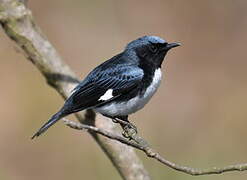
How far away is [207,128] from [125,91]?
3339mm

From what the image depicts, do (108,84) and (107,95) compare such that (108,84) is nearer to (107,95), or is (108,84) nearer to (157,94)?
(107,95)

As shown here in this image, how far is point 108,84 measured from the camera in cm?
455

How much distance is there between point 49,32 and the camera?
8.77 metres

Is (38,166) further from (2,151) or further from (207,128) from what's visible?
(207,128)

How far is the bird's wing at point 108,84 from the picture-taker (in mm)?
4367

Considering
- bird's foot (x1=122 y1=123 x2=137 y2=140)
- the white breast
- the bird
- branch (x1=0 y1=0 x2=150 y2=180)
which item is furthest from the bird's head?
bird's foot (x1=122 y1=123 x2=137 y2=140)

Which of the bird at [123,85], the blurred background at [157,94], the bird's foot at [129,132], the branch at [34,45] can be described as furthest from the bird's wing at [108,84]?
the blurred background at [157,94]

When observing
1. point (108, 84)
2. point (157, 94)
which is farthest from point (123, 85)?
point (157, 94)

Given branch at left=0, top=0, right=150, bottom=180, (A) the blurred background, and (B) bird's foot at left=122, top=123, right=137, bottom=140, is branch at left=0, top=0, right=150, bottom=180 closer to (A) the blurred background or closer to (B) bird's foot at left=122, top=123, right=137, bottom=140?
(B) bird's foot at left=122, top=123, right=137, bottom=140

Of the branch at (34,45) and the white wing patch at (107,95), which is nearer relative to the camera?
the branch at (34,45)

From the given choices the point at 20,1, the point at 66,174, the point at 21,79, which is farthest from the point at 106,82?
the point at 21,79

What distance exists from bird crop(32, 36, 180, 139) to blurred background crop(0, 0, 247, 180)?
6.16ft

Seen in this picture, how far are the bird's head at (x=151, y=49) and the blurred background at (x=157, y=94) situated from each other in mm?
1850

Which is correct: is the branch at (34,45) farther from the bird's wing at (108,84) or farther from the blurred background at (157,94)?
the blurred background at (157,94)
